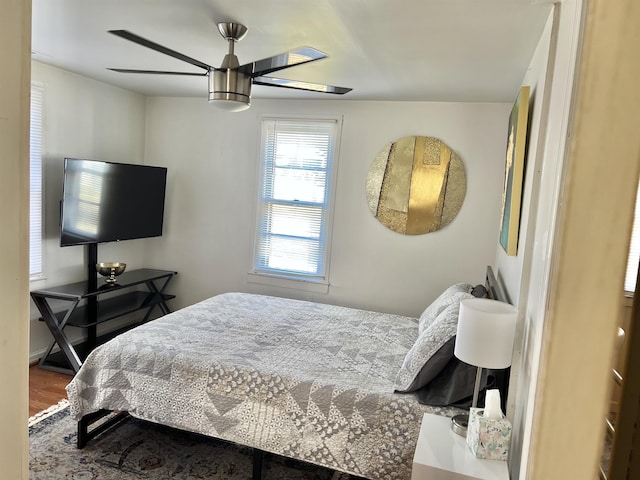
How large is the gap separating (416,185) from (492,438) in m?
2.68

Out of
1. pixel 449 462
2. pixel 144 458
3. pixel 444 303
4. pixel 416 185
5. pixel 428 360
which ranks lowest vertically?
pixel 144 458

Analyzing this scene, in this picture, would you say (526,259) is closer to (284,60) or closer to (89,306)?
(284,60)

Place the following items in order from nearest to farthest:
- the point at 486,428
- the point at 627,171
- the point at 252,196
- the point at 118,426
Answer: the point at 627,171, the point at 486,428, the point at 118,426, the point at 252,196

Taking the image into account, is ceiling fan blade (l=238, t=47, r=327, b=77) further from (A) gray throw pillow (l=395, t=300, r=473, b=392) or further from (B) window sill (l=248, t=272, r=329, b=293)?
(B) window sill (l=248, t=272, r=329, b=293)

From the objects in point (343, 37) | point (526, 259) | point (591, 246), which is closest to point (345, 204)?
point (343, 37)

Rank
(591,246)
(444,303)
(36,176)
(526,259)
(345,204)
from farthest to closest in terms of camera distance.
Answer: (345,204) < (36,176) < (444,303) < (526,259) < (591,246)

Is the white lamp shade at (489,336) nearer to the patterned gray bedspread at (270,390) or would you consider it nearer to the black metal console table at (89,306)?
the patterned gray bedspread at (270,390)

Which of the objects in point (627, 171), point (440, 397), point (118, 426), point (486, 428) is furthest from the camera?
Result: point (118, 426)

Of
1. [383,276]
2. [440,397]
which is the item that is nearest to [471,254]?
[383,276]

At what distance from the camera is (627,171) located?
0.96 m

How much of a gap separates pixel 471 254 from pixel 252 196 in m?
2.18

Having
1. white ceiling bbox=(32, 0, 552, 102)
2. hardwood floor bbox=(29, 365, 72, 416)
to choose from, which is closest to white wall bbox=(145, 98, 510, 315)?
white ceiling bbox=(32, 0, 552, 102)

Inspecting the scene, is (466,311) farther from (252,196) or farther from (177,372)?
(252,196)

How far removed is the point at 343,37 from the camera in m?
2.44
